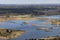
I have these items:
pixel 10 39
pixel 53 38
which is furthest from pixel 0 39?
pixel 53 38

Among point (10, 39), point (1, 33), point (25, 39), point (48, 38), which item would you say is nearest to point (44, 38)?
point (48, 38)

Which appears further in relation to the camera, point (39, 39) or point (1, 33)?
point (1, 33)

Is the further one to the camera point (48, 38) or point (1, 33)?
point (1, 33)

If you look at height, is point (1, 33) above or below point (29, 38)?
above

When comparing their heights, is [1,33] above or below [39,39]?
above

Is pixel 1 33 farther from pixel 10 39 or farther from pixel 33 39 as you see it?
pixel 33 39

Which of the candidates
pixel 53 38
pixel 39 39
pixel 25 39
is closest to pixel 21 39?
pixel 25 39

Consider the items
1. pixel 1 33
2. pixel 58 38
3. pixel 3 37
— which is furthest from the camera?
pixel 1 33

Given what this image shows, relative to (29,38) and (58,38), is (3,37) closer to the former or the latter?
(29,38)

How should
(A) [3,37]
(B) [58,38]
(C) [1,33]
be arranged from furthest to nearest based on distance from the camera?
(C) [1,33] < (A) [3,37] < (B) [58,38]
